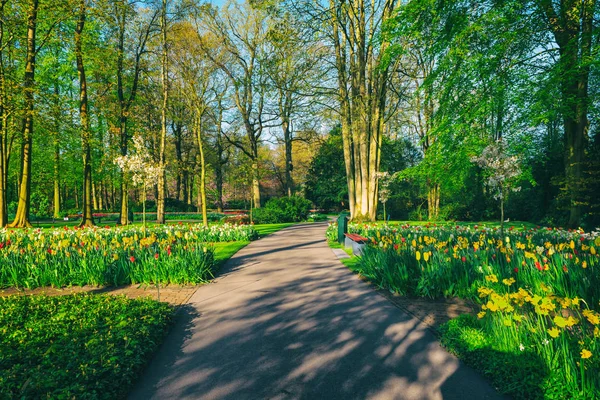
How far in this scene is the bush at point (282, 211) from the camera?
80.2 ft

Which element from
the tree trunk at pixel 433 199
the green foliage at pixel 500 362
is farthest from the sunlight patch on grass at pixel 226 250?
the tree trunk at pixel 433 199

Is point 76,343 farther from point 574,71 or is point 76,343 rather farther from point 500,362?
point 574,71

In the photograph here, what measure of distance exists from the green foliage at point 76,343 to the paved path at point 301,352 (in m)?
0.26

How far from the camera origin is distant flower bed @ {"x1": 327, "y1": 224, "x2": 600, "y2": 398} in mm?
2703

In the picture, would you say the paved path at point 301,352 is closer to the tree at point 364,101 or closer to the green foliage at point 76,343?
the green foliage at point 76,343

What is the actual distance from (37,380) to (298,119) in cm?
2895

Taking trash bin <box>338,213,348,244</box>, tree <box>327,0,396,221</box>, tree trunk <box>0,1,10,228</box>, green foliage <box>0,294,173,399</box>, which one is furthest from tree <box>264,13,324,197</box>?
green foliage <box>0,294,173,399</box>

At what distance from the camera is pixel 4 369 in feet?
9.90

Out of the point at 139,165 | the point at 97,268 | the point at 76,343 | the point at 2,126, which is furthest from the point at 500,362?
the point at 2,126

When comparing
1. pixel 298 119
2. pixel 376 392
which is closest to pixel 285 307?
pixel 376 392

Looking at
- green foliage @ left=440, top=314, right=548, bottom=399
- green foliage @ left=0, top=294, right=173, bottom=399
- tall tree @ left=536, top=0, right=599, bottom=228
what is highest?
tall tree @ left=536, top=0, right=599, bottom=228

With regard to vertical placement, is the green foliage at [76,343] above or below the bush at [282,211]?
below

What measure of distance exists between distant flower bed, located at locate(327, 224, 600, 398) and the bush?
16388mm

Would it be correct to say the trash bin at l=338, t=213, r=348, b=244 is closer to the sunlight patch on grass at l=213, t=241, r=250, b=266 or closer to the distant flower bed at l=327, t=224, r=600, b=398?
the distant flower bed at l=327, t=224, r=600, b=398
